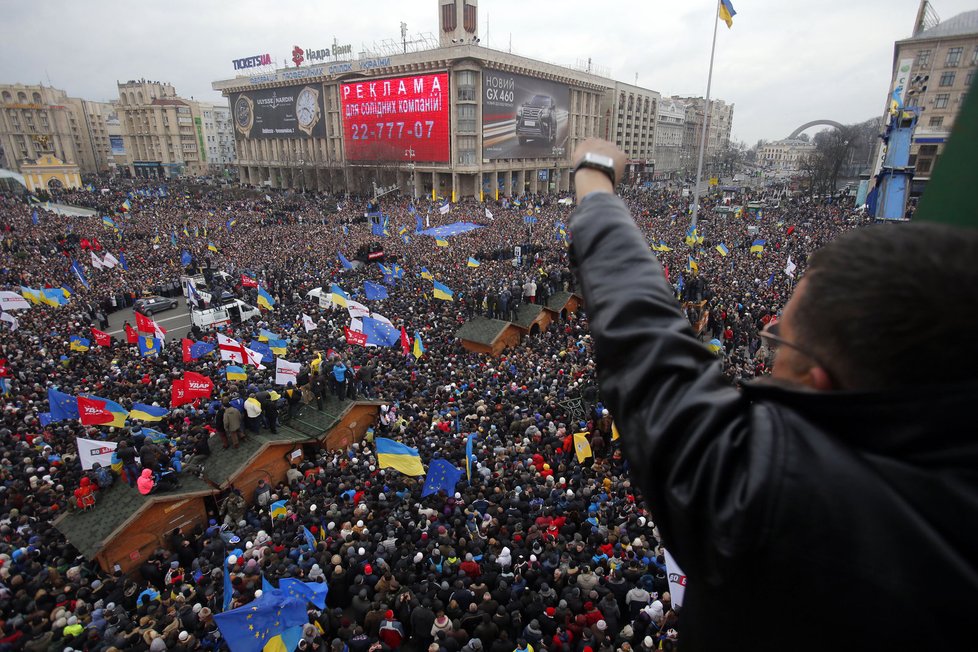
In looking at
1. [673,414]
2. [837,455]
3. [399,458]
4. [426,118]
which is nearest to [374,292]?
[399,458]

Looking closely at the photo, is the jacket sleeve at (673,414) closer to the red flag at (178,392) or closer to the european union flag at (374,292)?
the red flag at (178,392)

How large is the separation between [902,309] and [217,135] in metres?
150

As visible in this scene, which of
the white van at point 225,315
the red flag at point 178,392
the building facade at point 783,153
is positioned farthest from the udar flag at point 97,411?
the building facade at point 783,153

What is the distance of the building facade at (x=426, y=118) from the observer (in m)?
61.5

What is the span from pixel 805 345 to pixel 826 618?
1.52 feet

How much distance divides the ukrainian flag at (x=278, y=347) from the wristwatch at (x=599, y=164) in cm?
1644

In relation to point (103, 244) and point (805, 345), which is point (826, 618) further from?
point (103, 244)

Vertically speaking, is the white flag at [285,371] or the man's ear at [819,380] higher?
the man's ear at [819,380]

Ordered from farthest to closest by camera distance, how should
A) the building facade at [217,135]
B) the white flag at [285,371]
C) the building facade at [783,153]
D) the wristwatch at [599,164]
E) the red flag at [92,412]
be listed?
the building facade at [783,153] → the building facade at [217,135] → the white flag at [285,371] → the red flag at [92,412] → the wristwatch at [599,164]

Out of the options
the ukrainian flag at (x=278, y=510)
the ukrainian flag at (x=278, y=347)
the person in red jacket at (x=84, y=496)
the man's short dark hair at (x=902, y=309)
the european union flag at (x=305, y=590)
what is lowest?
the ukrainian flag at (x=278, y=510)

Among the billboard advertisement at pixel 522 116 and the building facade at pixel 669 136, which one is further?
the building facade at pixel 669 136

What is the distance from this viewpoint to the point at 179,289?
2997 centimetres

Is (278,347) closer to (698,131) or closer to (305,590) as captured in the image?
(305,590)

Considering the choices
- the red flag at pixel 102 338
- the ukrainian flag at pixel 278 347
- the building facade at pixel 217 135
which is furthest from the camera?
the building facade at pixel 217 135
